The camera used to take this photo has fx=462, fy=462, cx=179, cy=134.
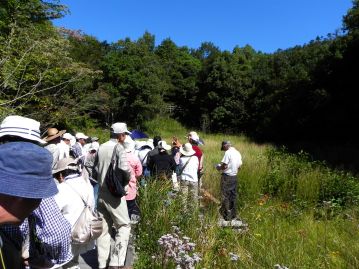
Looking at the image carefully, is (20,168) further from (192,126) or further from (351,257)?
(192,126)

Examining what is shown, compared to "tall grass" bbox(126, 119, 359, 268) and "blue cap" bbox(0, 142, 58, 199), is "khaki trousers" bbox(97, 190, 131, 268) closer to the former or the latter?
"tall grass" bbox(126, 119, 359, 268)

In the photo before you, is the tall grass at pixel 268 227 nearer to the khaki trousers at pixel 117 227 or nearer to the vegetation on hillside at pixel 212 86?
the khaki trousers at pixel 117 227

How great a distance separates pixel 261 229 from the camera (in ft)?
20.8

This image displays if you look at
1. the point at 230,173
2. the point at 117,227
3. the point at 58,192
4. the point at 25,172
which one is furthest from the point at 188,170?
the point at 25,172

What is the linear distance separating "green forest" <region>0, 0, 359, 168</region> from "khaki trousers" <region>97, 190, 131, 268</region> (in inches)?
356

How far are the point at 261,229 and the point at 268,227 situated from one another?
0.23m

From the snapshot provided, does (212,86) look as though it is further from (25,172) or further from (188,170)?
(25,172)

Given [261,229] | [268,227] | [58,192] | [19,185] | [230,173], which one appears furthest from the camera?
[230,173]

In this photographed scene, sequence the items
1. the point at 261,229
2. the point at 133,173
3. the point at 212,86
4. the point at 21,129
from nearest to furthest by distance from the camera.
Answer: the point at 21,129 → the point at 261,229 → the point at 133,173 → the point at 212,86

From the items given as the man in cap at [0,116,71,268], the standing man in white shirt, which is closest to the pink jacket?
the standing man in white shirt

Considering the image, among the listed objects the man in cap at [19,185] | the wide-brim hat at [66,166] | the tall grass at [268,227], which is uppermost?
the man in cap at [19,185]

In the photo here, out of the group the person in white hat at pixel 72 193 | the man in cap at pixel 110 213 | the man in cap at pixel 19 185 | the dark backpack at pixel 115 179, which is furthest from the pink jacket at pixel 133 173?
the man in cap at pixel 19 185

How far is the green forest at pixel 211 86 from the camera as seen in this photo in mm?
20234

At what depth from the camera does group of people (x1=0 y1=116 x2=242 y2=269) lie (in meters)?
1.48
